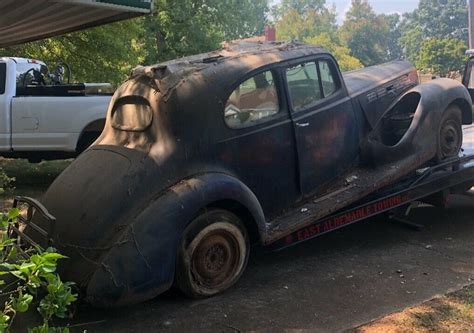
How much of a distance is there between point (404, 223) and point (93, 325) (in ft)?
13.6

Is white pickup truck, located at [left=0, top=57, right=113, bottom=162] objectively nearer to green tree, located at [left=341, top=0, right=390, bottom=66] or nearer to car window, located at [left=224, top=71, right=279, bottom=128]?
car window, located at [left=224, top=71, right=279, bottom=128]

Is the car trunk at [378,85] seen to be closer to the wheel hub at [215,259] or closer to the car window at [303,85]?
the car window at [303,85]

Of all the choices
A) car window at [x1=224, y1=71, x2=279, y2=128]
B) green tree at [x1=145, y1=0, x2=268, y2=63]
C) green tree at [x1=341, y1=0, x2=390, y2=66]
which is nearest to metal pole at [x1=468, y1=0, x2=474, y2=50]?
green tree at [x1=145, y1=0, x2=268, y2=63]

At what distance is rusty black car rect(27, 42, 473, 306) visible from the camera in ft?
14.5

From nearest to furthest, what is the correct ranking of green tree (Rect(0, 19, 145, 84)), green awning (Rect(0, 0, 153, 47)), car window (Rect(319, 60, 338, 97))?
green awning (Rect(0, 0, 153, 47))
car window (Rect(319, 60, 338, 97))
green tree (Rect(0, 19, 145, 84))

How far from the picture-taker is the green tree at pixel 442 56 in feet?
148

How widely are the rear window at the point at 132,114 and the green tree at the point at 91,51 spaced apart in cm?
849

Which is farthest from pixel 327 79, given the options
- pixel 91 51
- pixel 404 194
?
pixel 91 51

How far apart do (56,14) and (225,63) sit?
8.42ft

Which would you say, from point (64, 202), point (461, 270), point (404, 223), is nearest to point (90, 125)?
point (64, 202)

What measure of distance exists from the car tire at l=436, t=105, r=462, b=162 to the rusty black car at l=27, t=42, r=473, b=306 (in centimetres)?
7

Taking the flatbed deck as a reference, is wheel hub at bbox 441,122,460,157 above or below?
above

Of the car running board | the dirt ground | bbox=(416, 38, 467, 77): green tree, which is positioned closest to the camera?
the dirt ground

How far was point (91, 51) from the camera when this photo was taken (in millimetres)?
13906
